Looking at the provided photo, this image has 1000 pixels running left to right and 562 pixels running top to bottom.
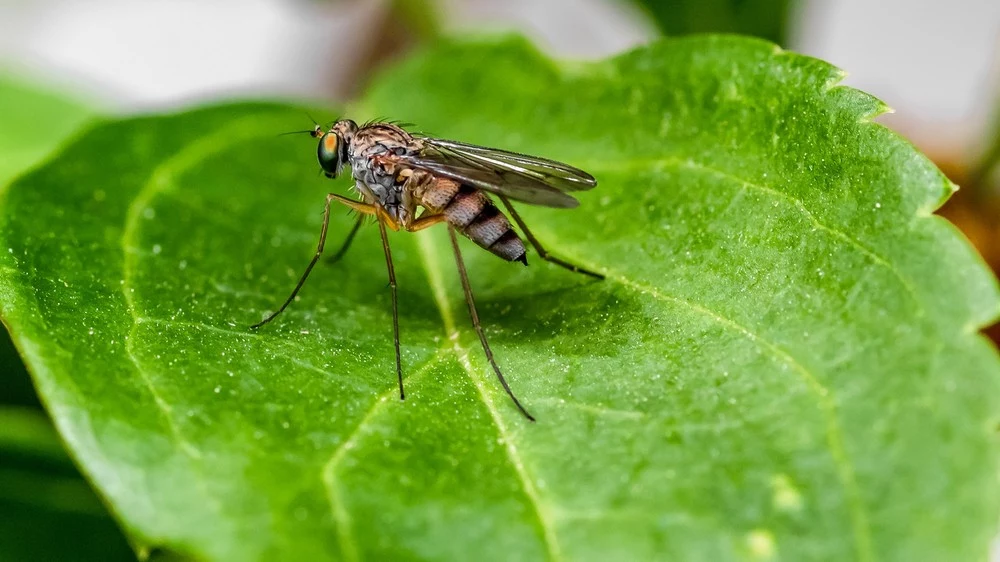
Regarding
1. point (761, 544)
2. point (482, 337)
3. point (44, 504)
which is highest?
point (761, 544)

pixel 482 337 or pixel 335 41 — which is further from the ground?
pixel 482 337

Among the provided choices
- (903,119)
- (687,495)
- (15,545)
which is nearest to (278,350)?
(687,495)

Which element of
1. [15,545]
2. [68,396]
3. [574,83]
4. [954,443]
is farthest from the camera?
[574,83]

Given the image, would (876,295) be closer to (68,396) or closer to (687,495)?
(687,495)

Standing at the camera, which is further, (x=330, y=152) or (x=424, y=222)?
(x=330, y=152)

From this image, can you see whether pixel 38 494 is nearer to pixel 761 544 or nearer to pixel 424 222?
pixel 424 222

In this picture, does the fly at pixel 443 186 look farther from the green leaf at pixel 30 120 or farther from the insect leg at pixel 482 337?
the green leaf at pixel 30 120

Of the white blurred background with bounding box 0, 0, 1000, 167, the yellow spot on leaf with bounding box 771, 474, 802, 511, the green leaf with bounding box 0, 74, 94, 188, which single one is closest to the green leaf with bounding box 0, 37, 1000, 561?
the yellow spot on leaf with bounding box 771, 474, 802, 511

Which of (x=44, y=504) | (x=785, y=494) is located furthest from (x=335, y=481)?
(x=44, y=504)

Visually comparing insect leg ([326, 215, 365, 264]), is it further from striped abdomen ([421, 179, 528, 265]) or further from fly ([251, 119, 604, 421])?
striped abdomen ([421, 179, 528, 265])
